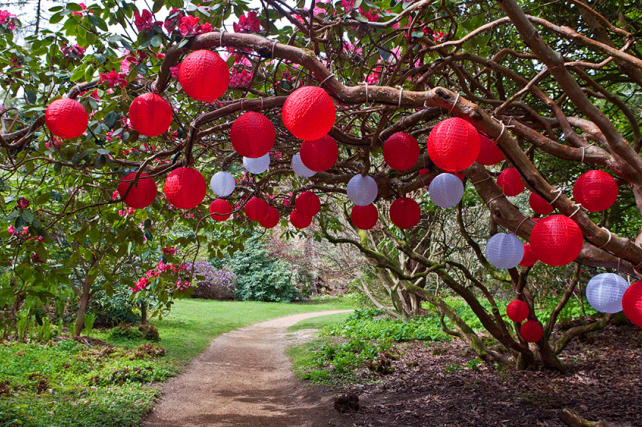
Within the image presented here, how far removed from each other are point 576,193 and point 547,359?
3.89m

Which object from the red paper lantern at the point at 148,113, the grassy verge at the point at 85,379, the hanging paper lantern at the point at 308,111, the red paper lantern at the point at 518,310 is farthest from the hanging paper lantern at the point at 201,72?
the grassy verge at the point at 85,379

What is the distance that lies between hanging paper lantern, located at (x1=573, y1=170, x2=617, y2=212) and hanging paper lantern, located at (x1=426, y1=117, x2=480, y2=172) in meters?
1.05

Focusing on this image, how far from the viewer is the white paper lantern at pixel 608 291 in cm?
258

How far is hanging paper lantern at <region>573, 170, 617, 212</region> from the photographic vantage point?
251 centimetres

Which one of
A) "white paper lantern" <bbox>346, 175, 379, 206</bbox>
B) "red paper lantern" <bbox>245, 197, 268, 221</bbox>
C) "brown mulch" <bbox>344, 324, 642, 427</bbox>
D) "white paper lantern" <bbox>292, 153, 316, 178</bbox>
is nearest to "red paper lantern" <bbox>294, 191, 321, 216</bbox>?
"white paper lantern" <bbox>292, 153, 316, 178</bbox>

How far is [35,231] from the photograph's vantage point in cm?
278

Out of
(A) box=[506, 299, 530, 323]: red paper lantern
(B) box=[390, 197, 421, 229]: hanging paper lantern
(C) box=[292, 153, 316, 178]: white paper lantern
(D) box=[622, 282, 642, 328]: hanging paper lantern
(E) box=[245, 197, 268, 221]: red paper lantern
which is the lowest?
(A) box=[506, 299, 530, 323]: red paper lantern

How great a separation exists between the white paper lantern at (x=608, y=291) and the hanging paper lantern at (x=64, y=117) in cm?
305

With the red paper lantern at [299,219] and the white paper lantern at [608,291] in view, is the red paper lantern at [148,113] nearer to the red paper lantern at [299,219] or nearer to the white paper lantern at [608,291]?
the red paper lantern at [299,219]

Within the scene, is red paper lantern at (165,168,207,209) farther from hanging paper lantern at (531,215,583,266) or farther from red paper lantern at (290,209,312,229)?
hanging paper lantern at (531,215,583,266)

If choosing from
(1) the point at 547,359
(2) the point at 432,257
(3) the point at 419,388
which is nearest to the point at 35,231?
(3) the point at 419,388

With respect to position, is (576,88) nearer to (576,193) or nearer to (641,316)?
(576,193)

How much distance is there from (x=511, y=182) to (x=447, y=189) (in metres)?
0.66

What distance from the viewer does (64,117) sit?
2.05 meters
